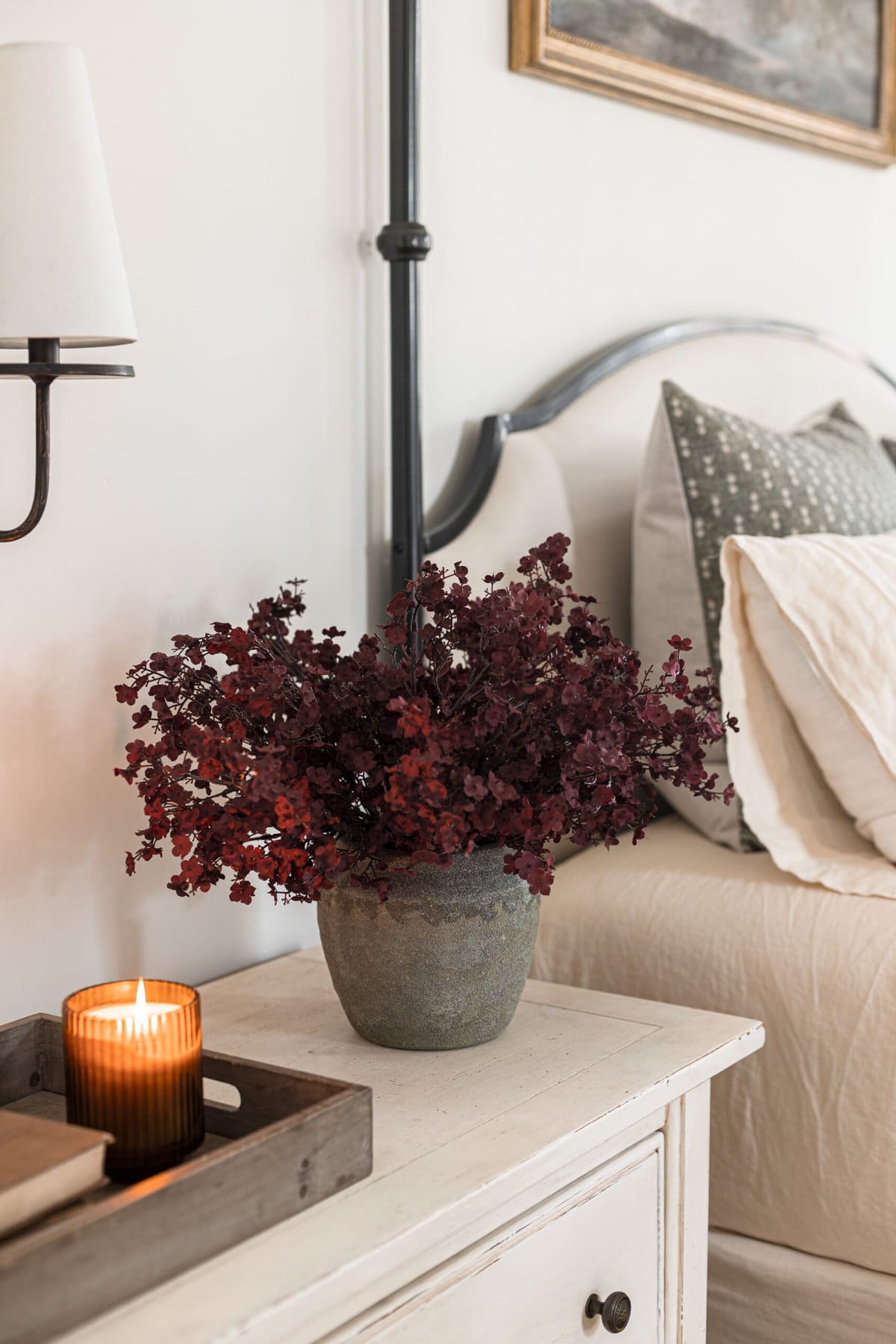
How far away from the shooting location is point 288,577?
1319mm

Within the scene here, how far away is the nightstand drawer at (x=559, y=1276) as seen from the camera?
2.57ft

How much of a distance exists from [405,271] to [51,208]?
519 mm

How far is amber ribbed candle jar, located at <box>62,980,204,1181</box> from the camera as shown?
0.74 metres

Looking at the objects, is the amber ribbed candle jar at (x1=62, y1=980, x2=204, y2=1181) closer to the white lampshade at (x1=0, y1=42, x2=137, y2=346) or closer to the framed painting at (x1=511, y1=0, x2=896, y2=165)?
the white lampshade at (x1=0, y1=42, x2=137, y2=346)

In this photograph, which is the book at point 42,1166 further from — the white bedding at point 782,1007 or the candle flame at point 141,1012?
the white bedding at point 782,1007

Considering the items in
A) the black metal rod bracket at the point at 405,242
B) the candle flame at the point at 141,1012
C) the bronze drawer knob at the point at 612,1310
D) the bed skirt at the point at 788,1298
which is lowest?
the bed skirt at the point at 788,1298

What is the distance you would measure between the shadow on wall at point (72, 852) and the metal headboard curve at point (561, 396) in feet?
1.17

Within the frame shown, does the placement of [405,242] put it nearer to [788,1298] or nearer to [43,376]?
[43,376]

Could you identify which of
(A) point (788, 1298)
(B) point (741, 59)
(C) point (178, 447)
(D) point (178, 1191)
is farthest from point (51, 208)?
(B) point (741, 59)

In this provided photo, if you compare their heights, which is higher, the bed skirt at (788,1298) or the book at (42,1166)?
the book at (42,1166)

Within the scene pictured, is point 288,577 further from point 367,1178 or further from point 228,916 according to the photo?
point 367,1178

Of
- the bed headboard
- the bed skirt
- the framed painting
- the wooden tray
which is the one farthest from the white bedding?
the framed painting

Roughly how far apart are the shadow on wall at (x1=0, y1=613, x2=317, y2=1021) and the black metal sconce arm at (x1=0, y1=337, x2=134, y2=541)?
16 centimetres

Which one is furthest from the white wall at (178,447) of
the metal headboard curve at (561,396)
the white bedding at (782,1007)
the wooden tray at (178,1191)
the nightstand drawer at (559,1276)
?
the nightstand drawer at (559,1276)
